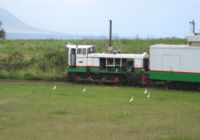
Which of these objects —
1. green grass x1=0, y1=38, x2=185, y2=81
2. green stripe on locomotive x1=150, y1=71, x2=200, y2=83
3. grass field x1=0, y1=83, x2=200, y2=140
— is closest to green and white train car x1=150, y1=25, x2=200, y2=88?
green stripe on locomotive x1=150, y1=71, x2=200, y2=83

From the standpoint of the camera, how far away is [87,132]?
15.4 m

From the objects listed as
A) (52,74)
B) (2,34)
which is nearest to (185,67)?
(52,74)

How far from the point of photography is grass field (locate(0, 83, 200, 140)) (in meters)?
14.9

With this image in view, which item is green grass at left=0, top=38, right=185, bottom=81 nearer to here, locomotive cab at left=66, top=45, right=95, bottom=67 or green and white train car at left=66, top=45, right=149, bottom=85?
locomotive cab at left=66, top=45, right=95, bottom=67

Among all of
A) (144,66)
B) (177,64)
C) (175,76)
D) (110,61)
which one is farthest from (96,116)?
(110,61)

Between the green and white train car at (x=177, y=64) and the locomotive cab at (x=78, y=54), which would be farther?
the locomotive cab at (x=78, y=54)

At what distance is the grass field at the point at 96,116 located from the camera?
49.0 feet

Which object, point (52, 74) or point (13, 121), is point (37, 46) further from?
point (13, 121)

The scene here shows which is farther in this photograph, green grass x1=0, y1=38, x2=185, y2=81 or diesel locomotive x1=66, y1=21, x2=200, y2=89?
green grass x1=0, y1=38, x2=185, y2=81

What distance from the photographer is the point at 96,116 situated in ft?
63.7

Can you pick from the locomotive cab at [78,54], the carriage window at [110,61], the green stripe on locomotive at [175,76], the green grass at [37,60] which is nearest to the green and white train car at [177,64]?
the green stripe on locomotive at [175,76]

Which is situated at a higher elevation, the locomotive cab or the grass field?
the locomotive cab

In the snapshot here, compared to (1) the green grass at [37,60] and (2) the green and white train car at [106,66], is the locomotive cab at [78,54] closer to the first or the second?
(2) the green and white train car at [106,66]

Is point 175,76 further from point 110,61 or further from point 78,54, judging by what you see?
point 78,54
